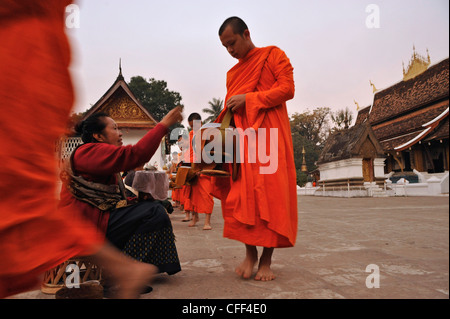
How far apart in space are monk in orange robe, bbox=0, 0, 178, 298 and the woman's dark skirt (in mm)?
597

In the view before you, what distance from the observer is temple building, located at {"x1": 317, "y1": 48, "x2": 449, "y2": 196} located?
634 inches

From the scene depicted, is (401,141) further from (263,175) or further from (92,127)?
(92,127)

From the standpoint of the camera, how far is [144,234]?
1.71 meters

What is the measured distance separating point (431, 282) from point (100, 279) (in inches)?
75.1

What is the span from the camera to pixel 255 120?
211 cm

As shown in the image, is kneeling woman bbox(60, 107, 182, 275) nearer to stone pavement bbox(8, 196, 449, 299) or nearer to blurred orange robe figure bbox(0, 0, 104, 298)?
stone pavement bbox(8, 196, 449, 299)

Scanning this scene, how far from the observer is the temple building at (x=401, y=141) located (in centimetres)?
1611

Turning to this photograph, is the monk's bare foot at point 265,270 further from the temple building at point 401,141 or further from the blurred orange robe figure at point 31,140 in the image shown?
the temple building at point 401,141

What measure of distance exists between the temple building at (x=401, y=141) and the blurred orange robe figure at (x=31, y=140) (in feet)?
46.1

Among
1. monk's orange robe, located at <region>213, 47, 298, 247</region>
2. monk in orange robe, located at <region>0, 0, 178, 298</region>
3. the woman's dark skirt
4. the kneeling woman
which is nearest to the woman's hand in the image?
the kneeling woman

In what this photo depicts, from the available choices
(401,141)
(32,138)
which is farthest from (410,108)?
(32,138)

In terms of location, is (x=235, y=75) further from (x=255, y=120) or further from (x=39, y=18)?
(x=39, y=18)

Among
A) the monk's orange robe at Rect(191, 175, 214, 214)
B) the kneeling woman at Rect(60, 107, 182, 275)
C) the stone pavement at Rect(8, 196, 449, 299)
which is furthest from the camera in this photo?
the monk's orange robe at Rect(191, 175, 214, 214)
